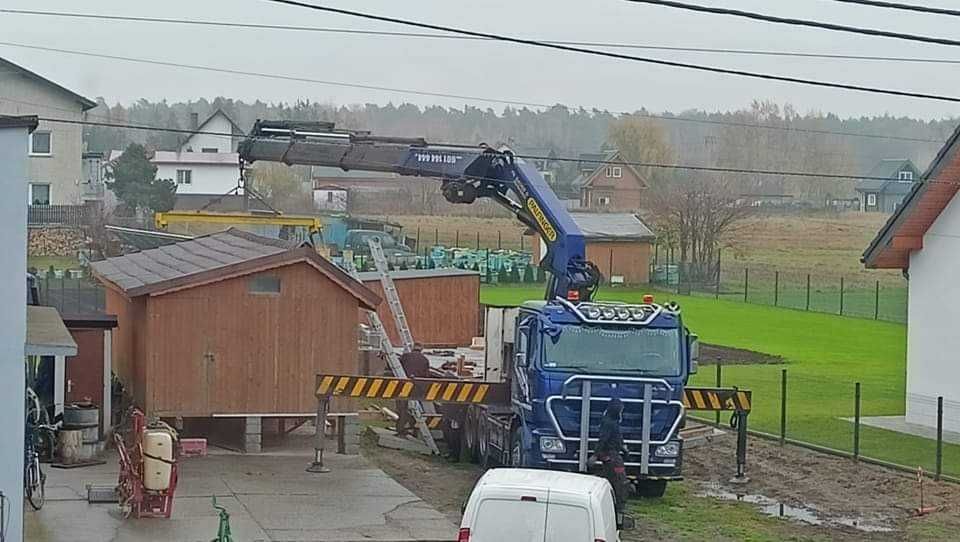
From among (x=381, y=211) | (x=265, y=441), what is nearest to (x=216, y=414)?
(x=265, y=441)

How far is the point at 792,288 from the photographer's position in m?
61.8

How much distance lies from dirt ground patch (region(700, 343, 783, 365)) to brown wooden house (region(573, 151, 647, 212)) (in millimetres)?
13559

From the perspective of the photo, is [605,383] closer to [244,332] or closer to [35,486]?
[244,332]

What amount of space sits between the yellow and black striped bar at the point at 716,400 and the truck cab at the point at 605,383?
1978 mm

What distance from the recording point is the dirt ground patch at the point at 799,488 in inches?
719

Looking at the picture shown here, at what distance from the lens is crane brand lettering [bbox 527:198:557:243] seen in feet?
76.4

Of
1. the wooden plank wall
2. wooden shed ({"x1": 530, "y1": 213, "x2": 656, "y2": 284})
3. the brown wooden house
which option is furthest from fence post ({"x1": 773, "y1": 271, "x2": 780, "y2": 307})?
→ the wooden plank wall

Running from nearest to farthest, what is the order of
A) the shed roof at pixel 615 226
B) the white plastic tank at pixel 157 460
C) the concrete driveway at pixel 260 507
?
the concrete driveway at pixel 260 507
the white plastic tank at pixel 157 460
the shed roof at pixel 615 226

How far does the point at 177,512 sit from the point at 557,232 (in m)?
8.20

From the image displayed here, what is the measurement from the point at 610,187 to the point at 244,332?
3661cm

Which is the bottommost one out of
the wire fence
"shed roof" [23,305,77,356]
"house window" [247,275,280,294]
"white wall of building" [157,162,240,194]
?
the wire fence

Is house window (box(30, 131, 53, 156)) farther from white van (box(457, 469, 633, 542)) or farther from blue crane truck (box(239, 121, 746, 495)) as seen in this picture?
white van (box(457, 469, 633, 542))

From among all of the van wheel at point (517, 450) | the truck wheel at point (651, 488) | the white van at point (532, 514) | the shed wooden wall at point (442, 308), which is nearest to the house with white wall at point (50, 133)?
the shed wooden wall at point (442, 308)

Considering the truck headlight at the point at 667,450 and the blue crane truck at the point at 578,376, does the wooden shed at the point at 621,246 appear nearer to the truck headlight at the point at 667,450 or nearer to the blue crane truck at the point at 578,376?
the blue crane truck at the point at 578,376
